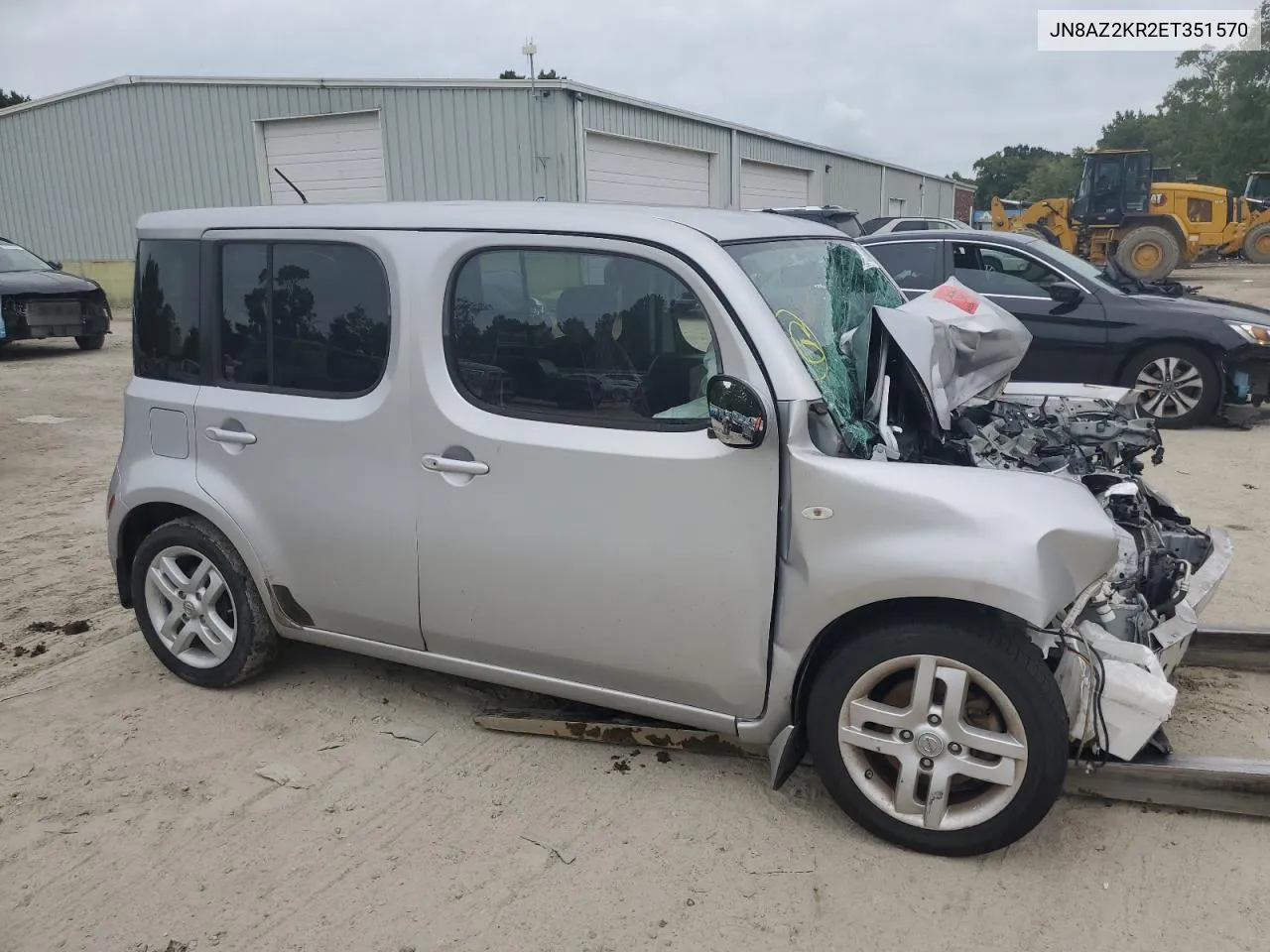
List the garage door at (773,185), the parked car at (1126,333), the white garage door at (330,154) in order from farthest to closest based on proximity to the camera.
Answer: the garage door at (773,185), the white garage door at (330,154), the parked car at (1126,333)

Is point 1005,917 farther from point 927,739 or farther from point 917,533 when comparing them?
point 917,533

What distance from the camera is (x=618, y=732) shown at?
11.0 feet

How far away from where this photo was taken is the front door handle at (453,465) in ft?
10.3

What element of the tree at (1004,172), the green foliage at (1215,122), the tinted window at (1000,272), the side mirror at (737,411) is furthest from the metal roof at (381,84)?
the tree at (1004,172)

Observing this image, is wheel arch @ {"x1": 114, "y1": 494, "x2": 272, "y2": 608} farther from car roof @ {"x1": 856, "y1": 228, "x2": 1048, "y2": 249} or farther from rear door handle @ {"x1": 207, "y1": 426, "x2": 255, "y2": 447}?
car roof @ {"x1": 856, "y1": 228, "x2": 1048, "y2": 249}

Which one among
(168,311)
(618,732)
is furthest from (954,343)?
(168,311)

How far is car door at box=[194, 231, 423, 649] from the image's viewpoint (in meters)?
3.34

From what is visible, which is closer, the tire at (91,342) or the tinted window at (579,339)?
the tinted window at (579,339)

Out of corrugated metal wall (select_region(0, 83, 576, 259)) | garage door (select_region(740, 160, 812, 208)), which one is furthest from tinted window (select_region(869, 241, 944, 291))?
garage door (select_region(740, 160, 812, 208))

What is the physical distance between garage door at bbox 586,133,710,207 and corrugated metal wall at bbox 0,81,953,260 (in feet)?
0.87

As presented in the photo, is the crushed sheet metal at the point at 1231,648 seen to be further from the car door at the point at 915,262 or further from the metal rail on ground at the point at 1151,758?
the car door at the point at 915,262

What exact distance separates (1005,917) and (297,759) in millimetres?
2347

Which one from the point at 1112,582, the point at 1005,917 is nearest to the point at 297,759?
the point at 1005,917

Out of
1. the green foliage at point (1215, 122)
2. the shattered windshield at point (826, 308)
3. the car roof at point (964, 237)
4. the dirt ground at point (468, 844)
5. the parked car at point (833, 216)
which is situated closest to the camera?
the dirt ground at point (468, 844)
